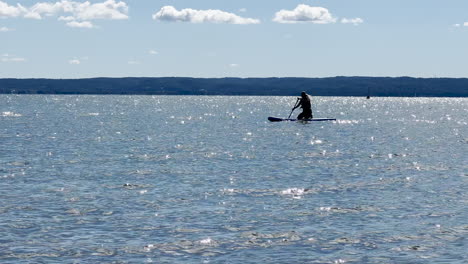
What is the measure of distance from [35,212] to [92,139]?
141ft

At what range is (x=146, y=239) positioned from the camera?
2216cm

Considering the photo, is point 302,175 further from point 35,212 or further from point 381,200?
point 35,212

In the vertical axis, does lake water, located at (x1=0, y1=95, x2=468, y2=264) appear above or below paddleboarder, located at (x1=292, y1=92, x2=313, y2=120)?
below

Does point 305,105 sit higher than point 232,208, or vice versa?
point 305,105

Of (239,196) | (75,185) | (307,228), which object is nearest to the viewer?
(307,228)

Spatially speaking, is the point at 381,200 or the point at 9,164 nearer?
the point at 381,200

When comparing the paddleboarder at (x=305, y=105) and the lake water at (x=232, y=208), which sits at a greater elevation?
the paddleboarder at (x=305, y=105)

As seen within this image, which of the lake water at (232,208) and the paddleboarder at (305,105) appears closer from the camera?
the lake water at (232,208)

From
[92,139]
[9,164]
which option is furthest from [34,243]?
[92,139]

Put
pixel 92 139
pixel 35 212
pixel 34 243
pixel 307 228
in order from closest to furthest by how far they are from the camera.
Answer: pixel 34 243
pixel 307 228
pixel 35 212
pixel 92 139

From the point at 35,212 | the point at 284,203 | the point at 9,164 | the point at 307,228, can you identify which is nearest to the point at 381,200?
the point at 284,203

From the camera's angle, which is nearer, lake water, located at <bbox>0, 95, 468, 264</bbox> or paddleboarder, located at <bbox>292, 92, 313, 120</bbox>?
lake water, located at <bbox>0, 95, 468, 264</bbox>

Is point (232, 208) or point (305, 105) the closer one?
point (232, 208)

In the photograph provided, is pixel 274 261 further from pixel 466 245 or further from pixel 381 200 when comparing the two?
pixel 381 200
